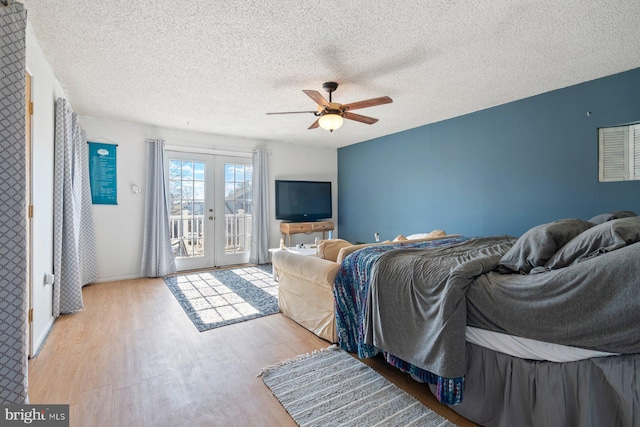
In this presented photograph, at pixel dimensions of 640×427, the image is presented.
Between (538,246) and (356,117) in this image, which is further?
(356,117)

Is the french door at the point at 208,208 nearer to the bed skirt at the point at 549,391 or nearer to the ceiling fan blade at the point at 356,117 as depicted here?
the ceiling fan blade at the point at 356,117

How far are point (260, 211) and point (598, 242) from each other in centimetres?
501

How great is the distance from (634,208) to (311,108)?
367cm

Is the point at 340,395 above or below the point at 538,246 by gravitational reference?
below

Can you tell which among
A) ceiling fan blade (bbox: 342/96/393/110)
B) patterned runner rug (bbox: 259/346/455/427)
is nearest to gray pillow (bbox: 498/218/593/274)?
patterned runner rug (bbox: 259/346/455/427)

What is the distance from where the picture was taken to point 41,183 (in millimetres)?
2586

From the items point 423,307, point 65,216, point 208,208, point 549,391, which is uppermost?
point 208,208

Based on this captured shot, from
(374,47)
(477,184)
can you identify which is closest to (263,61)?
(374,47)

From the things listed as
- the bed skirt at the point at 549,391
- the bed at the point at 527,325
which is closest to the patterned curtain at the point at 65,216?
the bed at the point at 527,325

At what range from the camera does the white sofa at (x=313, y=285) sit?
2.46m

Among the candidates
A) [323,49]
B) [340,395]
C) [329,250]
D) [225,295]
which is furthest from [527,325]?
[225,295]

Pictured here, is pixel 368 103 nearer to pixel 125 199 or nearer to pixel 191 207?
pixel 191 207

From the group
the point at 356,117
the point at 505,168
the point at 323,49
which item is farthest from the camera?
the point at 505,168

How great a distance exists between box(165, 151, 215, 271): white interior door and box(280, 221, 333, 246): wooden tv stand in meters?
1.36
